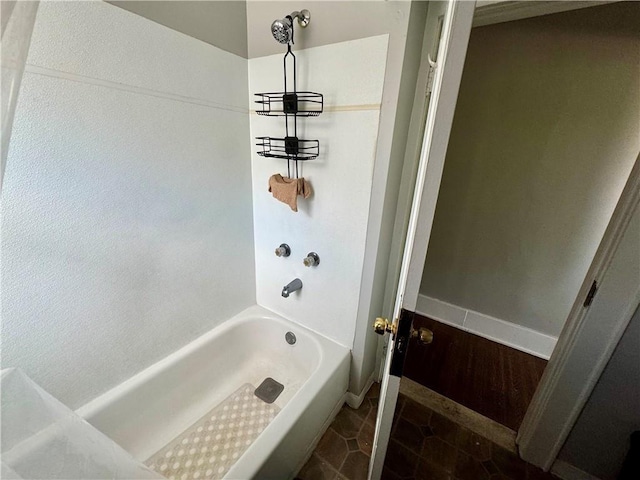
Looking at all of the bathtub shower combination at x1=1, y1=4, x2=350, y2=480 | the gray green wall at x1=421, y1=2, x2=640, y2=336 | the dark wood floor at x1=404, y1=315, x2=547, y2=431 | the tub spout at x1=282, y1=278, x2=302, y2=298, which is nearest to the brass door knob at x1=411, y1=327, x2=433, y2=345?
the bathtub shower combination at x1=1, y1=4, x2=350, y2=480

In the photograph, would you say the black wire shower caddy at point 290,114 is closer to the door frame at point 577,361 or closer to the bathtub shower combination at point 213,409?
the bathtub shower combination at point 213,409

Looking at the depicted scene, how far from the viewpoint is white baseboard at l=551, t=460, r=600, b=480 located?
47.0 inches

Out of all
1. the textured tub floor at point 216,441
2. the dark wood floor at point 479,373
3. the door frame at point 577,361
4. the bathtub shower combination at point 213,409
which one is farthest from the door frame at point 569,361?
the textured tub floor at point 216,441

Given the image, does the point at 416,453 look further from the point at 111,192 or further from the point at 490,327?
the point at 111,192

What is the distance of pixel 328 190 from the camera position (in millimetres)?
1330

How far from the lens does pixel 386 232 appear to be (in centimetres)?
132

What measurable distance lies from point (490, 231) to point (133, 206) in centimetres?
230

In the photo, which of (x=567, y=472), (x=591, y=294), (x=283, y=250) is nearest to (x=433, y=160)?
(x=591, y=294)

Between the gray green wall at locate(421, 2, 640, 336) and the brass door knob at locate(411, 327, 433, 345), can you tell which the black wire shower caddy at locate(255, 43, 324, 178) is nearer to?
the brass door knob at locate(411, 327, 433, 345)

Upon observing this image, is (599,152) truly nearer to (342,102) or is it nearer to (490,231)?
(490,231)

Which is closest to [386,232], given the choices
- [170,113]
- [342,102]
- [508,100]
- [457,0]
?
[342,102]

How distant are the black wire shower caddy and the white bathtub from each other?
3.46 feet

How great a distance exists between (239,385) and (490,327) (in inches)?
78.2

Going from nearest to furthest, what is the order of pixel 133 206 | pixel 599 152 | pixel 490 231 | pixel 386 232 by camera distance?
pixel 133 206 < pixel 386 232 < pixel 599 152 < pixel 490 231
